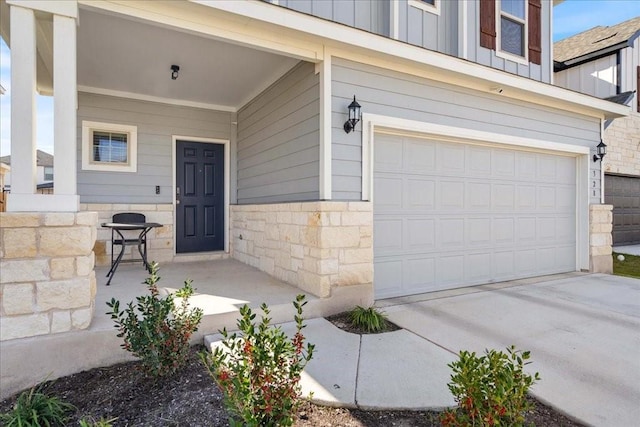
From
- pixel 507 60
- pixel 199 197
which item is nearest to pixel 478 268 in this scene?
pixel 507 60

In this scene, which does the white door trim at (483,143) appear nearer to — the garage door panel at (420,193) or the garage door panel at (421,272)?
the garage door panel at (420,193)

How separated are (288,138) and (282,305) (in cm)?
206

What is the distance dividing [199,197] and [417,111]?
3764 mm

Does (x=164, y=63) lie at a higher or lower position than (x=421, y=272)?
higher

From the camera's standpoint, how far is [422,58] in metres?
4.02

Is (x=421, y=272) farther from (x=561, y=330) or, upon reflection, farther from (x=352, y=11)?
(x=352, y=11)

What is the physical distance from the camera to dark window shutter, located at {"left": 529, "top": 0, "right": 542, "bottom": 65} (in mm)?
5633

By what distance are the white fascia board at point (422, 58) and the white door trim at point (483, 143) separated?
1.93 ft

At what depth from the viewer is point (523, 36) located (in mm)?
5570

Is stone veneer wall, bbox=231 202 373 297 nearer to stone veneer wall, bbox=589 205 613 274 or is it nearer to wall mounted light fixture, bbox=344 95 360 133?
wall mounted light fixture, bbox=344 95 360 133

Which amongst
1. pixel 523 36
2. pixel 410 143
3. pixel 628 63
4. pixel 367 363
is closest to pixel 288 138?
pixel 410 143

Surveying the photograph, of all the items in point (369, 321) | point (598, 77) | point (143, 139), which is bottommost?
point (369, 321)

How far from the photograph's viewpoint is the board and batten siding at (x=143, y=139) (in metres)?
5.29

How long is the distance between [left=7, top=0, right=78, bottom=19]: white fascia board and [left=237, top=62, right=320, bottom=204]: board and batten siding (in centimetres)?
213
